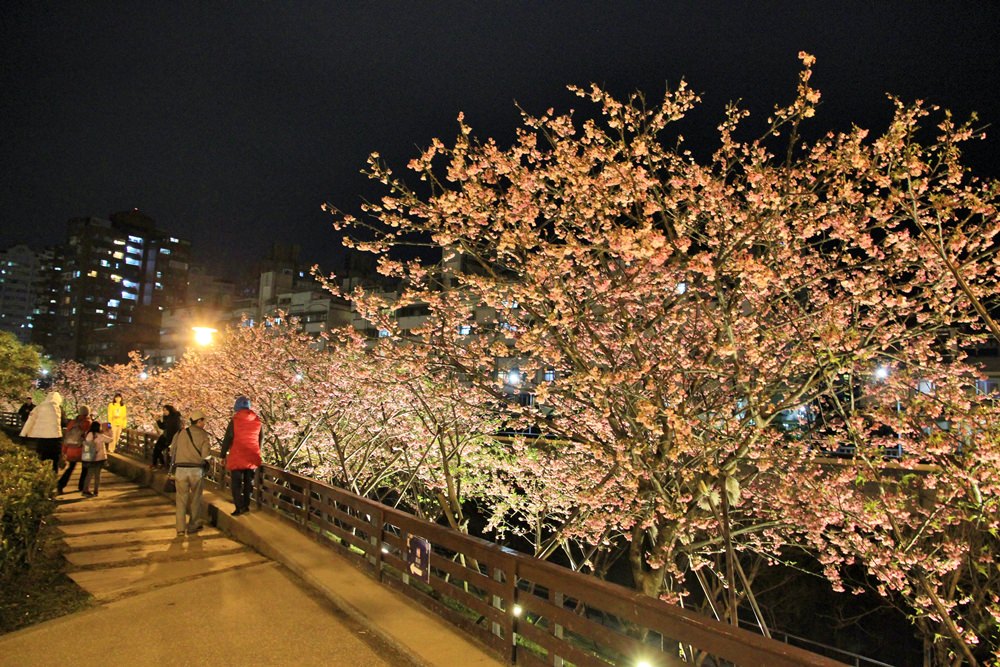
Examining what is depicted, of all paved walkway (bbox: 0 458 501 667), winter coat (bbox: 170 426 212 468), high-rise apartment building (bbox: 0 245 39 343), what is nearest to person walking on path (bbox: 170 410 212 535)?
winter coat (bbox: 170 426 212 468)

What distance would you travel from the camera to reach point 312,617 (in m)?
6.43

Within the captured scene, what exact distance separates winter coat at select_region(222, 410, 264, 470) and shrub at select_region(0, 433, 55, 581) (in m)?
2.83

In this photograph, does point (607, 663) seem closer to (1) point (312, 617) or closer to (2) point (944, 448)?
(1) point (312, 617)

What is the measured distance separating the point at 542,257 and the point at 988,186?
19.2 ft

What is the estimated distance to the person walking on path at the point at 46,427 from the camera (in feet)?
39.2

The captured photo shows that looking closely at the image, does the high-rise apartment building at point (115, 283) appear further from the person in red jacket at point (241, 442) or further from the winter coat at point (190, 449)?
the winter coat at point (190, 449)

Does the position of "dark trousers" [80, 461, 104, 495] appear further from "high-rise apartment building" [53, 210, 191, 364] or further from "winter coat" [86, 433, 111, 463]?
"high-rise apartment building" [53, 210, 191, 364]

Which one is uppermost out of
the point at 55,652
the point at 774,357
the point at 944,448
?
the point at 774,357

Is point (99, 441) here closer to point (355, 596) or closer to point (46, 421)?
point (46, 421)

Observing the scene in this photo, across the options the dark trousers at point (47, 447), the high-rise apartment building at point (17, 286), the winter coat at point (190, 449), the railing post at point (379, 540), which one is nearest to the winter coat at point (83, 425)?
the dark trousers at point (47, 447)

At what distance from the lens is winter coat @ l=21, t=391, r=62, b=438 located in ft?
39.2

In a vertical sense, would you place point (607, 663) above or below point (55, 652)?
above

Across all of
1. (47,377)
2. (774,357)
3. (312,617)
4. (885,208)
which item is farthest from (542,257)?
(47,377)

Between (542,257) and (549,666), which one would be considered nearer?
(549,666)
